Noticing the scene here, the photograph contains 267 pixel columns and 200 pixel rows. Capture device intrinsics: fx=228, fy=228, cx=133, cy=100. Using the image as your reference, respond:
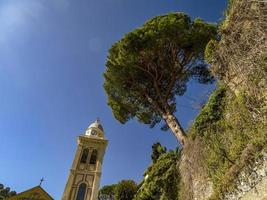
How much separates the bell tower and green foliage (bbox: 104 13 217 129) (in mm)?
10238

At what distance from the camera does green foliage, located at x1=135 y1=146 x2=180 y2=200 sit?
931cm

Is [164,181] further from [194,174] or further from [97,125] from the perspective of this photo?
[97,125]

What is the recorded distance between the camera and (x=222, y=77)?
736 centimetres

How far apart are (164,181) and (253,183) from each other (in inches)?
217

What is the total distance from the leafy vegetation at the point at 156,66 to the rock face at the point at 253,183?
603 centimetres

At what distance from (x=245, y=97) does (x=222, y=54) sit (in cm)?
168

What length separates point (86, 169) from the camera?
24047 millimetres

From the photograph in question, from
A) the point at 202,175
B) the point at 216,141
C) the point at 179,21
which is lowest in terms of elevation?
the point at 202,175

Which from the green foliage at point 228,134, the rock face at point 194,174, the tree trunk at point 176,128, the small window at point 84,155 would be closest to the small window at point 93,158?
the small window at point 84,155

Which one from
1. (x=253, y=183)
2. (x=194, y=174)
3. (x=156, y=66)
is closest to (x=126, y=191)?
(x=156, y=66)

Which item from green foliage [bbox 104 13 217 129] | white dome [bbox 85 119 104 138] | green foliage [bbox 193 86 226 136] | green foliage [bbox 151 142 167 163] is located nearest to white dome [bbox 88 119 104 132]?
white dome [bbox 85 119 104 138]

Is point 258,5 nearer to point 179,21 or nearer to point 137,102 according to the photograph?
point 179,21

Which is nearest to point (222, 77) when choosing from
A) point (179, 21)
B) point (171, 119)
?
point (171, 119)

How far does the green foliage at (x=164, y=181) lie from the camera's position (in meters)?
9.31
